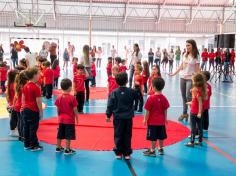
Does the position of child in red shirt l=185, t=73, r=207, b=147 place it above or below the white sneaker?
above

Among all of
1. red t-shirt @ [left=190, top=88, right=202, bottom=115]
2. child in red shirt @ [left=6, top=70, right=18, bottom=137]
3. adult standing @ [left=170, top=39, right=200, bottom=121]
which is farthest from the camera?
adult standing @ [left=170, top=39, right=200, bottom=121]

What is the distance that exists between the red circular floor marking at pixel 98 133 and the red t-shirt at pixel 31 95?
79 centimetres

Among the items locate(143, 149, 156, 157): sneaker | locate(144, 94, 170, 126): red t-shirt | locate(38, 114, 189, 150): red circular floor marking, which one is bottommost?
locate(143, 149, 156, 157): sneaker

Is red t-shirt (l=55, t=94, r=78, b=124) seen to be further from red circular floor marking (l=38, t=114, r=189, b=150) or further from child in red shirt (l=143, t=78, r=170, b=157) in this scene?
child in red shirt (l=143, t=78, r=170, b=157)

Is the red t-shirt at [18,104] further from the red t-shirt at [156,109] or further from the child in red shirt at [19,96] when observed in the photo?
the red t-shirt at [156,109]

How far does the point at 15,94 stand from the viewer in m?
4.91

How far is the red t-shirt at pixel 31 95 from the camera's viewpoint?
4473mm

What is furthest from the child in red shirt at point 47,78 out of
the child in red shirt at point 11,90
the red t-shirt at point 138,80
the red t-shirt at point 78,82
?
the child in red shirt at point 11,90

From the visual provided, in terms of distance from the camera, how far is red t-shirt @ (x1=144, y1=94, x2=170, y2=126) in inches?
173

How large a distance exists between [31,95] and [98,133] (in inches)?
60.6

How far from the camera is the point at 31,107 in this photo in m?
4.55

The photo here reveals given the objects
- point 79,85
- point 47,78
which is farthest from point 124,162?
point 47,78

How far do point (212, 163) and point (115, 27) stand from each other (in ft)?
65.9

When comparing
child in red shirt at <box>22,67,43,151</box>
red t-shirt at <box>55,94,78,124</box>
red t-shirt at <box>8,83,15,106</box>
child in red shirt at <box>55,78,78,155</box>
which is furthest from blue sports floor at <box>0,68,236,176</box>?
red t-shirt at <box>8,83,15,106</box>
